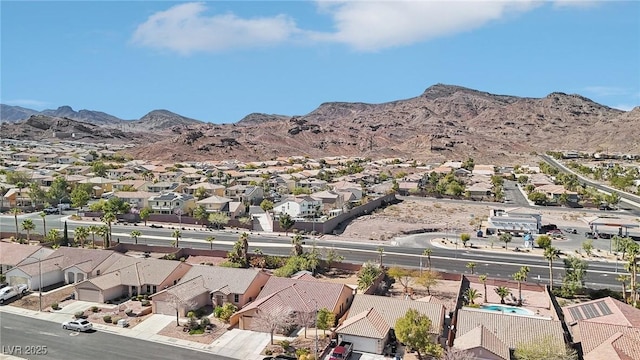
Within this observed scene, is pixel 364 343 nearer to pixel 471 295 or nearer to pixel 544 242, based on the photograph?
pixel 471 295

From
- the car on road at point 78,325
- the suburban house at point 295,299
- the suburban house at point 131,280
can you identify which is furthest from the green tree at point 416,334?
the suburban house at point 131,280

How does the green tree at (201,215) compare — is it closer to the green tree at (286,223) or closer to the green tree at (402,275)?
the green tree at (286,223)

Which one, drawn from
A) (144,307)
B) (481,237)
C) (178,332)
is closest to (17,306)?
(144,307)

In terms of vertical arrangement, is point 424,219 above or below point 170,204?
below

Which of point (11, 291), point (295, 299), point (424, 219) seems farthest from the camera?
point (424, 219)

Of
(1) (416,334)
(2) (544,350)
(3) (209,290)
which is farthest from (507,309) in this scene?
(3) (209,290)

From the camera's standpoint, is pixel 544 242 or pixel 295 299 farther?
pixel 544 242

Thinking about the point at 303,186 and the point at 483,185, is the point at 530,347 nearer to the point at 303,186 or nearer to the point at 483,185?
the point at 303,186
